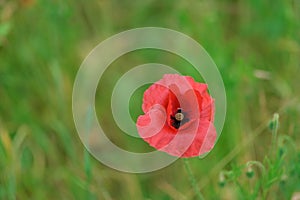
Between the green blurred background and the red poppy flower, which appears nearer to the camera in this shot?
the red poppy flower

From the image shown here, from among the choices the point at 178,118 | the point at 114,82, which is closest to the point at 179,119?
the point at 178,118

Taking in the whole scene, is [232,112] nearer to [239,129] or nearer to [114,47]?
[239,129]

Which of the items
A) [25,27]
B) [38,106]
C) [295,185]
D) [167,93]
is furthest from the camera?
[25,27]

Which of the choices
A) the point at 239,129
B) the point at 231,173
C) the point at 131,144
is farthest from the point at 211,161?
the point at 231,173

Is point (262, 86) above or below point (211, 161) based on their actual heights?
above

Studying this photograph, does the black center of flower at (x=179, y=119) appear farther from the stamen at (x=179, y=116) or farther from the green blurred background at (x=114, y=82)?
the green blurred background at (x=114, y=82)

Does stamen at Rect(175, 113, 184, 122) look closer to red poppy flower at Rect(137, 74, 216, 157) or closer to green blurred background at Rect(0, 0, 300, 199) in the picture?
red poppy flower at Rect(137, 74, 216, 157)

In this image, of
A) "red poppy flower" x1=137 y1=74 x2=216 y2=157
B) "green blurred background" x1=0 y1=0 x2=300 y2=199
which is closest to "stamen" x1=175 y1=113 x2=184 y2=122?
"red poppy flower" x1=137 y1=74 x2=216 y2=157

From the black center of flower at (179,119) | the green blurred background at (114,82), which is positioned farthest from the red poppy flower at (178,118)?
the green blurred background at (114,82)
